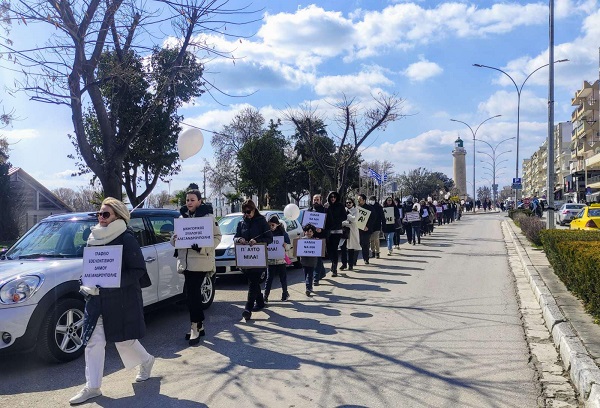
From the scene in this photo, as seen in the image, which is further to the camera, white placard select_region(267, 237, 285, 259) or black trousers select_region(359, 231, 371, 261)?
black trousers select_region(359, 231, 371, 261)

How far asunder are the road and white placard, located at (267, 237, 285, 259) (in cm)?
83

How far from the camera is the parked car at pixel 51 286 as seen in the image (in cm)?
556

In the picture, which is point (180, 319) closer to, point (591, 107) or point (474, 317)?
point (474, 317)

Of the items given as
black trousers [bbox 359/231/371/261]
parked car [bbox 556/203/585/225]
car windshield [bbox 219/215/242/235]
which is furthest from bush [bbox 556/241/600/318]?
parked car [bbox 556/203/585/225]

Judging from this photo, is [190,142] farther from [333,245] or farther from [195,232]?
[333,245]

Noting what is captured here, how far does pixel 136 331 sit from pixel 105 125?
642cm

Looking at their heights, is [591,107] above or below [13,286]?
above

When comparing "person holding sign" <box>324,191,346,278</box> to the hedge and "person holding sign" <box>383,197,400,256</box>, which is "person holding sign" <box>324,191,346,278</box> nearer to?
the hedge

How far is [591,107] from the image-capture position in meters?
74.1

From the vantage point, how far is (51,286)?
5.82 m

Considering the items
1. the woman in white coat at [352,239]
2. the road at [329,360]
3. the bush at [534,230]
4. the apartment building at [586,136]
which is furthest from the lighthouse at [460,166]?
the road at [329,360]

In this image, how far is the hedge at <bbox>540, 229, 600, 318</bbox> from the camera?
644 centimetres

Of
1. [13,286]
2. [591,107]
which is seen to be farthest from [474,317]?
[591,107]

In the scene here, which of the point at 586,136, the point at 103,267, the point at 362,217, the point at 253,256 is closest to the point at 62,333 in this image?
the point at 103,267
